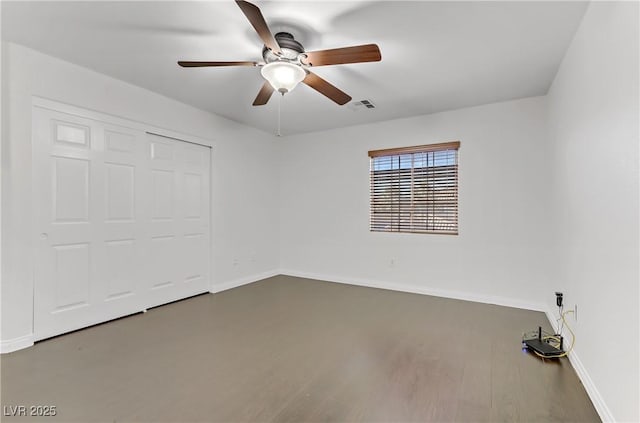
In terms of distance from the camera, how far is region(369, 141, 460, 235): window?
424 centimetres

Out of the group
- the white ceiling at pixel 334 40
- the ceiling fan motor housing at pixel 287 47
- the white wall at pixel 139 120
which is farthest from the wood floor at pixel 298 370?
the white ceiling at pixel 334 40

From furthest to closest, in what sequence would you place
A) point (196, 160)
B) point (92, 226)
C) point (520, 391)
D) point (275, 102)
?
1. point (196, 160)
2. point (275, 102)
3. point (92, 226)
4. point (520, 391)

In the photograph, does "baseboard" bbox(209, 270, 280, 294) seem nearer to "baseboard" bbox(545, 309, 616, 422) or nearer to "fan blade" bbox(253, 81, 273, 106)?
"fan blade" bbox(253, 81, 273, 106)

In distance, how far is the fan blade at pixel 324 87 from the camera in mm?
2529

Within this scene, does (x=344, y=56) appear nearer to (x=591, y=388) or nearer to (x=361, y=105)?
(x=361, y=105)

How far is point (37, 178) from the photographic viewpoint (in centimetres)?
273

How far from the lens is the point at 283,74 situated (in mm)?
2371

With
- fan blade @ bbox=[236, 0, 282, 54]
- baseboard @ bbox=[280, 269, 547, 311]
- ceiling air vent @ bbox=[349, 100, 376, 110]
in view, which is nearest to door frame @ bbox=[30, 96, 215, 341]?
baseboard @ bbox=[280, 269, 547, 311]

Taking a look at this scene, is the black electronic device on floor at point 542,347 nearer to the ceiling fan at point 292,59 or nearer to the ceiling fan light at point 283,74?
the ceiling fan at point 292,59

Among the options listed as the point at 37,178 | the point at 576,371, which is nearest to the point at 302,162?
the point at 37,178

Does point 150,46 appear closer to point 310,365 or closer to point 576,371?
point 310,365

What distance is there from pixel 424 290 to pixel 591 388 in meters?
2.42

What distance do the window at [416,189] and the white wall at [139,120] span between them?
1987mm

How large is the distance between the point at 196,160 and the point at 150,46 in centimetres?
181
